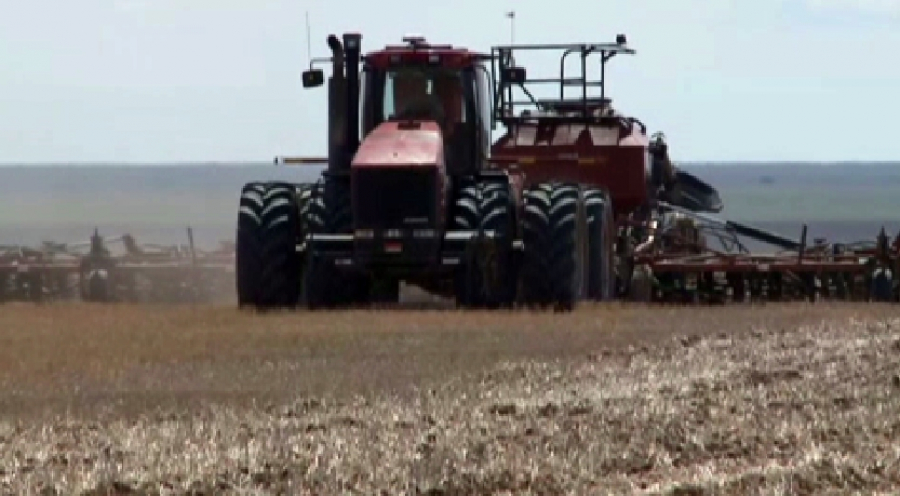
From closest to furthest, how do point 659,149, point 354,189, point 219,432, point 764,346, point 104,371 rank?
1. point 219,432
2. point 104,371
3. point 764,346
4. point 354,189
5. point 659,149

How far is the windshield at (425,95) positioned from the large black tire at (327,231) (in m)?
1.04

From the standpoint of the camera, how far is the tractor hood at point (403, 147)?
22.9 m

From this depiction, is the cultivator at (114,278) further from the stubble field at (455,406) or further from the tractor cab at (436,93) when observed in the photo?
the stubble field at (455,406)

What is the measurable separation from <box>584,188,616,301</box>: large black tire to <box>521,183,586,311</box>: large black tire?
5.38ft

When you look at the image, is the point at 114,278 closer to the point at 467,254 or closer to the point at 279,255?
the point at 279,255

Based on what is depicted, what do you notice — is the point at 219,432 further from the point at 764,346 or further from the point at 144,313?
the point at 144,313

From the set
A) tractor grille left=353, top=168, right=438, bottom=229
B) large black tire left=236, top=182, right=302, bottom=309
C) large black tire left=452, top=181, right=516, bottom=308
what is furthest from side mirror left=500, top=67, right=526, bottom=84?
large black tire left=236, top=182, right=302, bottom=309

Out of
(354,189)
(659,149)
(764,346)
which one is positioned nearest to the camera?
(764,346)

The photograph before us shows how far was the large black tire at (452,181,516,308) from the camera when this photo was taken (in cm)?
2305

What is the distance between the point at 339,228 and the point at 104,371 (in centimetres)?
664

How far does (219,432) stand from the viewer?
43.0 ft

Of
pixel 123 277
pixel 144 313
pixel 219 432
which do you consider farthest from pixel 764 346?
pixel 123 277

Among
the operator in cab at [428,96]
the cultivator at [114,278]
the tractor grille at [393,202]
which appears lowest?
the cultivator at [114,278]

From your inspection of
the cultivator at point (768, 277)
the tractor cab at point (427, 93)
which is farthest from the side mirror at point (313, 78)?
the cultivator at point (768, 277)
